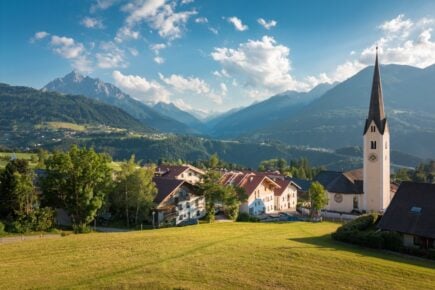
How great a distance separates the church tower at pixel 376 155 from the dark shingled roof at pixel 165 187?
102 ft

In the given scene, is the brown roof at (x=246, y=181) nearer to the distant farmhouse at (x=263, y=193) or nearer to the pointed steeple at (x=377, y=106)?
the distant farmhouse at (x=263, y=193)

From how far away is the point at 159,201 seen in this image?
48.9 meters

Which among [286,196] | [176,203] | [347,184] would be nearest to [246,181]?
[286,196]

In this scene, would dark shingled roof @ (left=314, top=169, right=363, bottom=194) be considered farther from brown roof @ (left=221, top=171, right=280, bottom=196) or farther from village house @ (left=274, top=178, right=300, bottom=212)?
brown roof @ (left=221, top=171, right=280, bottom=196)

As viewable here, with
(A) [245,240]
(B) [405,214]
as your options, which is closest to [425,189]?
(B) [405,214]

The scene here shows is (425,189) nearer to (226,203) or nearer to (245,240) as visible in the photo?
(245,240)

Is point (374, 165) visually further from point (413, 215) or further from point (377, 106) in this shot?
point (413, 215)

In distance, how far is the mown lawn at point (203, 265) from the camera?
1758 centimetres

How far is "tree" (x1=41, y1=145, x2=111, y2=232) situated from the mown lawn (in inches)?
480

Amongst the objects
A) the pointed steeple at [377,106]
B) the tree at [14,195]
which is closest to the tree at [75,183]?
the tree at [14,195]

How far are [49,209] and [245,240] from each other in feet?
75.1

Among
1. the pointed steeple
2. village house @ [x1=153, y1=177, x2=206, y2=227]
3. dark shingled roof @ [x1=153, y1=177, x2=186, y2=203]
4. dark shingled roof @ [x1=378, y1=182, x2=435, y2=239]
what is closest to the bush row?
dark shingled roof @ [x1=378, y1=182, x2=435, y2=239]

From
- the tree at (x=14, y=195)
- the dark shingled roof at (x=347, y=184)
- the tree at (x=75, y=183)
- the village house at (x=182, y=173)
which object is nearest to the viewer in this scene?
the tree at (x=14, y=195)

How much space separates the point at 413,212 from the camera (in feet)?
103
